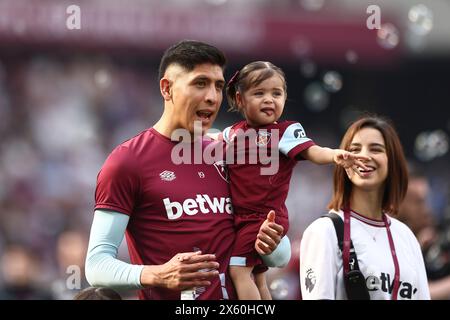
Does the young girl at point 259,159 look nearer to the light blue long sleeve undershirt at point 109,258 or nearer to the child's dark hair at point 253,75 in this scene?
the child's dark hair at point 253,75

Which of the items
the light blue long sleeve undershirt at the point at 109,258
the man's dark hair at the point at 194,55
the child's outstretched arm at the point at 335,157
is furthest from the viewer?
the man's dark hair at the point at 194,55

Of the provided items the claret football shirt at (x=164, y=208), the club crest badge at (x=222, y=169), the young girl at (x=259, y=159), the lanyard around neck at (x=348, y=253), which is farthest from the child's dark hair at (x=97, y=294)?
the lanyard around neck at (x=348, y=253)

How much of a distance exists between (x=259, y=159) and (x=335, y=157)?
415mm

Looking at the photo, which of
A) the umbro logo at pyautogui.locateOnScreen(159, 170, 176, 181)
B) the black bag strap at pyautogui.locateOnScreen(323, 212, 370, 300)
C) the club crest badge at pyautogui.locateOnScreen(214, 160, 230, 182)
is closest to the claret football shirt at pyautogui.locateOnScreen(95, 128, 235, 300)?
the umbro logo at pyautogui.locateOnScreen(159, 170, 176, 181)

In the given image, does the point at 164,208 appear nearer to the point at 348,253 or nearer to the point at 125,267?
the point at 125,267

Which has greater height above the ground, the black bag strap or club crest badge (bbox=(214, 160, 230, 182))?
club crest badge (bbox=(214, 160, 230, 182))

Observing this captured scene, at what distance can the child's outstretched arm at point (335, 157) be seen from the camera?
371 cm

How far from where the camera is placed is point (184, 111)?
3.86 metres

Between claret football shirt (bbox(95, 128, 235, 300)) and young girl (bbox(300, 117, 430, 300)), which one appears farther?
young girl (bbox(300, 117, 430, 300))

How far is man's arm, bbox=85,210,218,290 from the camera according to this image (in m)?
3.43

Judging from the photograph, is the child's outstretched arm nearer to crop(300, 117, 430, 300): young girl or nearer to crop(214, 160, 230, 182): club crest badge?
crop(300, 117, 430, 300): young girl

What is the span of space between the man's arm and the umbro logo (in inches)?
9.3
